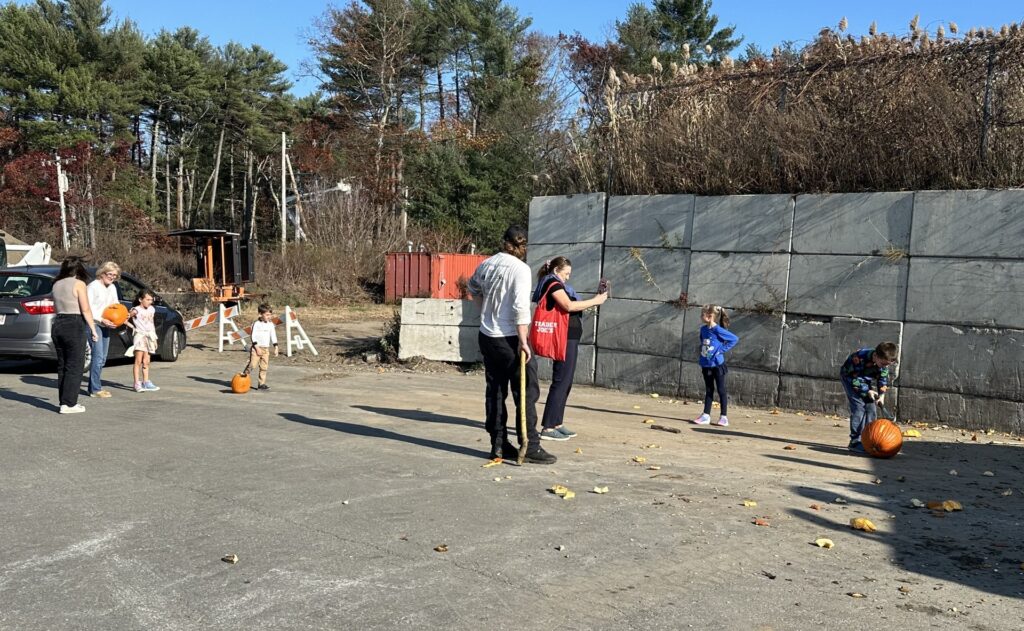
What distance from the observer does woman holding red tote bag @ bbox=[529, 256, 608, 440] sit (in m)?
7.73

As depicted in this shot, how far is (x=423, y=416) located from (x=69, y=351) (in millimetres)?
3820

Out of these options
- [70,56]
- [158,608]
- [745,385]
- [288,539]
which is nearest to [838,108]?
[745,385]

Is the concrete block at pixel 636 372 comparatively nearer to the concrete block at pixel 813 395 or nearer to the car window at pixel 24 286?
the concrete block at pixel 813 395

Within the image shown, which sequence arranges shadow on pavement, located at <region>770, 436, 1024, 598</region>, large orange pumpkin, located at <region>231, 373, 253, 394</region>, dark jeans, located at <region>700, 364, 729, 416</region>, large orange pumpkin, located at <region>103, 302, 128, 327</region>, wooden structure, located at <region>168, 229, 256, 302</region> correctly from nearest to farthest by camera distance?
Result: shadow on pavement, located at <region>770, 436, 1024, 598</region>
dark jeans, located at <region>700, 364, 729, 416</region>
large orange pumpkin, located at <region>103, 302, 128, 327</region>
large orange pumpkin, located at <region>231, 373, 253, 394</region>
wooden structure, located at <region>168, 229, 256, 302</region>

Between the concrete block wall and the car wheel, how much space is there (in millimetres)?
6521

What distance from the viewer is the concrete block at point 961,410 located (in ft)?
29.8

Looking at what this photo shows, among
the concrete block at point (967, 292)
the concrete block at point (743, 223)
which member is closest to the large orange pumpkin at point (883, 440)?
the concrete block at point (967, 292)

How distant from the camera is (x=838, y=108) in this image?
35.6ft

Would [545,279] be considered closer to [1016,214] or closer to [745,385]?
[745,385]

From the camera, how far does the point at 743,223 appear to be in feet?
36.0

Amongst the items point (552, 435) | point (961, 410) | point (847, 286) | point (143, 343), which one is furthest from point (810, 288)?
point (143, 343)

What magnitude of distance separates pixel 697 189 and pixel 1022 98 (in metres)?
3.75

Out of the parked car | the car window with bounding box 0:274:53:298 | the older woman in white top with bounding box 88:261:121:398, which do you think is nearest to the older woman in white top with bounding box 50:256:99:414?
the older woman in white top with bounding box 88:261:121:398

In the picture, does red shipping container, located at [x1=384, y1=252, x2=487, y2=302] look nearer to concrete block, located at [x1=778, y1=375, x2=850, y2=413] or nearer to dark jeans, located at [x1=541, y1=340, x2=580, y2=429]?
concrete block, located at [x1=778, y1=375, x2=850, y2=413]
